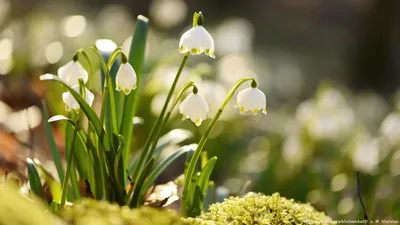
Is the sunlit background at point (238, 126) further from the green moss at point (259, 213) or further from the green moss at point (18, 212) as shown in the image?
the green moss at point (18, 212)

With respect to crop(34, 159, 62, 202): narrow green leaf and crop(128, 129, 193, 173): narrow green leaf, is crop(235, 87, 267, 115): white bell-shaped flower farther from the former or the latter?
crop(34, 159, 62, 202): narrow green leaf

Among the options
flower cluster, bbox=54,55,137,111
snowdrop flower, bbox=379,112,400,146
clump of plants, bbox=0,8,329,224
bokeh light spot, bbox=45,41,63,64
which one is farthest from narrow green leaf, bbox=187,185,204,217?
bokeh light spot, bbox=45,41,63,64

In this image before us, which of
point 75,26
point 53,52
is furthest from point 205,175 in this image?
point 75,26

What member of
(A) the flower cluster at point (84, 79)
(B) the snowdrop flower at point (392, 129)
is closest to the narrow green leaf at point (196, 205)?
(A) the flower cluster at point (84, 79)

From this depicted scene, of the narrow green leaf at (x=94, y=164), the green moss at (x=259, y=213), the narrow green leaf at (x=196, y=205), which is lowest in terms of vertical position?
the green moss at (x=259, y=213)

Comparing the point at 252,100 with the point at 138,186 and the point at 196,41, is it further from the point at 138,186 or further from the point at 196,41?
the point at 138,186
